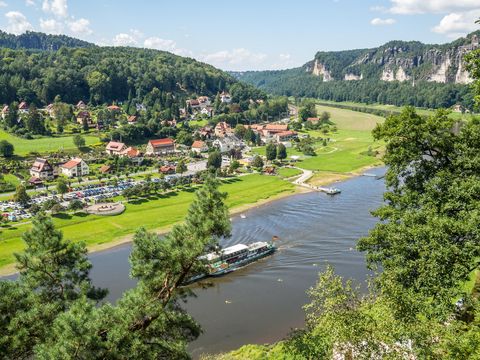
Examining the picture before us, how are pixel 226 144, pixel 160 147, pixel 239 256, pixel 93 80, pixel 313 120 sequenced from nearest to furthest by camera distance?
pixel 239 256 < pixel 160 147 < pixel 226 144 < pixel 93 80 < pixel 313 120

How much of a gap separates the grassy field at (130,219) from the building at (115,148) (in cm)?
3229

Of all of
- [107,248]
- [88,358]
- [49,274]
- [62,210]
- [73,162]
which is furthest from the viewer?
[73,162]

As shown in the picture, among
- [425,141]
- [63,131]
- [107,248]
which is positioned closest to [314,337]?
[425,141]

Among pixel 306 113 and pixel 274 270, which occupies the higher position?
pixel 306 113

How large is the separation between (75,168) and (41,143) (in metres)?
27.1

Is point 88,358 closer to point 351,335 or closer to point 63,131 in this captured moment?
point 351,335

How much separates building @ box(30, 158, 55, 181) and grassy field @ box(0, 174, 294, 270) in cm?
2336

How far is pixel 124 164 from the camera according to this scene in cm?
8806

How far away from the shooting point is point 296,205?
67.4 meters

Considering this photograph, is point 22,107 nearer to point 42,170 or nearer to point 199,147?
point 199,147

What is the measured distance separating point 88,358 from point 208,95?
18852 cm

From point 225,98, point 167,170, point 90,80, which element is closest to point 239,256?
point 167,170

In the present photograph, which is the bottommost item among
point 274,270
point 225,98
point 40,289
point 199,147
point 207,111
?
point 274,270

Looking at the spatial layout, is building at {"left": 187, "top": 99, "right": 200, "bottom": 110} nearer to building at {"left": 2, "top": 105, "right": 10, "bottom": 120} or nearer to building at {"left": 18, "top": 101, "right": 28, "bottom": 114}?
building at {"left": 18, "top": 101, "right": 28, "bottom": 114}
